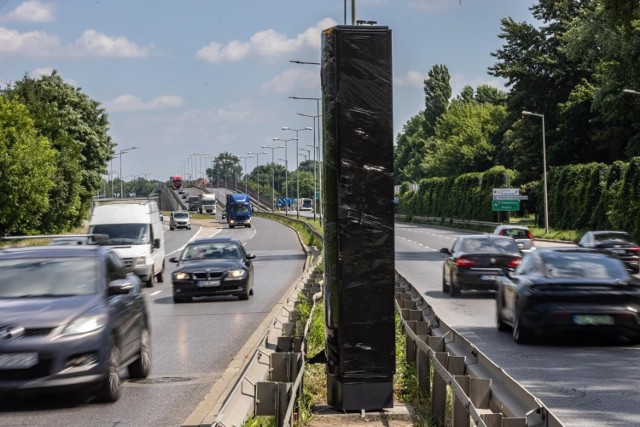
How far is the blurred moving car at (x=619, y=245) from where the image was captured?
36531 millimetres

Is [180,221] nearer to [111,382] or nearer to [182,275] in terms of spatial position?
[182,275]

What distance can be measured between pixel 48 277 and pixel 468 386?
17.1ft

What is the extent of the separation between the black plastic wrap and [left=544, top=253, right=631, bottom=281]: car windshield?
7416mm

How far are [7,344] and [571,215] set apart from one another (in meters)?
66.7

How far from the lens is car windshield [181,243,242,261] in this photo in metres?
28.3

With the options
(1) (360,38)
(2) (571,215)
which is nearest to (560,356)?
(1) (360,38)

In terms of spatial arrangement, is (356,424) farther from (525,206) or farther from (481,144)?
(481,144)

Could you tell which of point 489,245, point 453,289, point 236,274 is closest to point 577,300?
point 453,289

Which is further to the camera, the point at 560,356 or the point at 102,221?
the point at 102,221

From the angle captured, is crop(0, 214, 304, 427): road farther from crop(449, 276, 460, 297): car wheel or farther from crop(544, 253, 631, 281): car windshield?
crop(544, 253, 631, 281): car windshield

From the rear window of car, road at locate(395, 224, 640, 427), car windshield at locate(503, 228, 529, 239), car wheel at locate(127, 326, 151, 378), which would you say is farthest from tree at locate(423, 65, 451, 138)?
car wheel at locate(127, 326, 151, 378)

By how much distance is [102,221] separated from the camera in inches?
1404

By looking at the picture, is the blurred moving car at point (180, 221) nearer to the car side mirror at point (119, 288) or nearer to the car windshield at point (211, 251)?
the car windshield at point (211, 251)

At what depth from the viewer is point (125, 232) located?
35250mm
